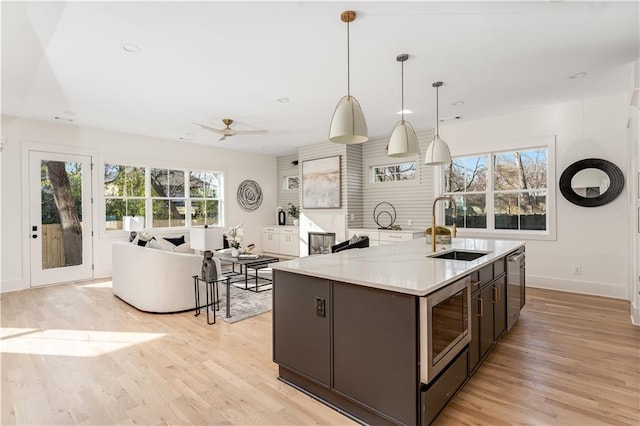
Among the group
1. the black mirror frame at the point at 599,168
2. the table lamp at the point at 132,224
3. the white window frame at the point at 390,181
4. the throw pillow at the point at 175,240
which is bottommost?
the throw pillow at the point at 175,240

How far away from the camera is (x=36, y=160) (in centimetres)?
536

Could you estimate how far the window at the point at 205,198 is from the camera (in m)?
7.43

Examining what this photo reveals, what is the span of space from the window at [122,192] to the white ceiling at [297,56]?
136cm

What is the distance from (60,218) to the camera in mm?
5598

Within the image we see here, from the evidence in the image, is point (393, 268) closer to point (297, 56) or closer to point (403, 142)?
point (403, 142)

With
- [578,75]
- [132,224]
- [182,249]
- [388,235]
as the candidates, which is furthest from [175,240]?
[578,75]

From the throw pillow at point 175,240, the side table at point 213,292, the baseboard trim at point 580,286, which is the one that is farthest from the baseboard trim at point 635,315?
the throw pillow at point 175,240

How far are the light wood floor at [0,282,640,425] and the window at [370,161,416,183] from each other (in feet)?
11.3

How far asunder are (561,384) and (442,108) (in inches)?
151

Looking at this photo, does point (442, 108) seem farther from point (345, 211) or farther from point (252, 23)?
point (252, 23)

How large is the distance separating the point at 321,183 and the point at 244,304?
382 centimetres

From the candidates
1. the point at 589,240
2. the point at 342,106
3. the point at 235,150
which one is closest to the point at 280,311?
the point at 342,106

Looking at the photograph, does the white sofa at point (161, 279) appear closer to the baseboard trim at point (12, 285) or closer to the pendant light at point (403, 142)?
the baseboard trim at point (12, 285)

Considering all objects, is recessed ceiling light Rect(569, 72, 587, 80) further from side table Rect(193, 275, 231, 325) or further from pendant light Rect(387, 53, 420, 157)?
side table Rect(193, 275, 231, 325)
